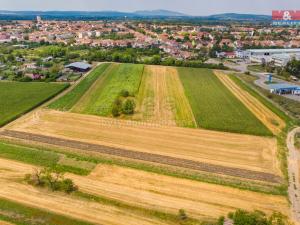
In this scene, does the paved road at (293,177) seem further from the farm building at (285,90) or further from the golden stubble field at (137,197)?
the farm building at (285,90)

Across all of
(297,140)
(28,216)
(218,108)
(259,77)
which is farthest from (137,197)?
(259,77)

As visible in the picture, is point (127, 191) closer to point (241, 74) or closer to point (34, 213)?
point (34, 213)

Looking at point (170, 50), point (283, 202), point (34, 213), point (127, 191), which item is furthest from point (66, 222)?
point (170, 50)

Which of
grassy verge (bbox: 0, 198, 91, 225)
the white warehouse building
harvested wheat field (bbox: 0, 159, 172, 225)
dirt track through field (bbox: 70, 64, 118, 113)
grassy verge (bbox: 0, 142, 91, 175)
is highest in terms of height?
the white warehouse building

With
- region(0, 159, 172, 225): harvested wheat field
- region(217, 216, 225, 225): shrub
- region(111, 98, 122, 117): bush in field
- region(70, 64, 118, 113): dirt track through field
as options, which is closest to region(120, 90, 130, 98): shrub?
region(70, 64, 118, 113): dirt track through field

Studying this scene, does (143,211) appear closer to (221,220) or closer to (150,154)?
(221,220)

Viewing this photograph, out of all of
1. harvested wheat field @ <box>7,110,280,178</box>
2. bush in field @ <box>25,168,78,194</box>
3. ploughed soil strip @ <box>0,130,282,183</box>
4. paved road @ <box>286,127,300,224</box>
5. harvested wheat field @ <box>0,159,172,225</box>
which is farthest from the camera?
harvested wheat field @ <box>7,110,280,178</box>

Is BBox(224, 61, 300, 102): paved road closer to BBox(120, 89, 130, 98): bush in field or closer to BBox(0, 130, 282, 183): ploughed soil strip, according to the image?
BBox(120, 89, 130, 98): bush in field
